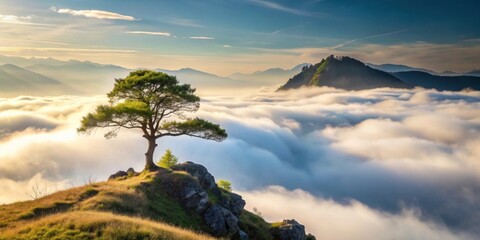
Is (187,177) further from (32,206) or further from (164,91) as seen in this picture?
(32,206)

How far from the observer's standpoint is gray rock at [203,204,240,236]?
112 feet

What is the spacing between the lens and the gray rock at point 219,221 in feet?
112

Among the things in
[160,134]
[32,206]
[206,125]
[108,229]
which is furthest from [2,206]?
[206,125]

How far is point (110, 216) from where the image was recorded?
22.4 m

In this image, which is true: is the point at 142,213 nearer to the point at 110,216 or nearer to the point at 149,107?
the point at 110,216

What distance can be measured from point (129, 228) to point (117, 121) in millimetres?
21394

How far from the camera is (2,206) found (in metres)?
28.3

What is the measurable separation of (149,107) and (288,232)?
22966mm

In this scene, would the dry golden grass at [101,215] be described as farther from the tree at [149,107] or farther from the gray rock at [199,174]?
the tree at [149,107]

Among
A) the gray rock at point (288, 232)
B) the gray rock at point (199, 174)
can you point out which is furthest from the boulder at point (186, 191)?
the gray rock at point (288, 232)

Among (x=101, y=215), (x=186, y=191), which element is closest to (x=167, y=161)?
(x=186, y=191)

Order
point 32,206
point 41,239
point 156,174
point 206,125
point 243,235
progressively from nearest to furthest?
point 41,239 → point 32,206 → point 243,235 → point 156,174 → point 206,125

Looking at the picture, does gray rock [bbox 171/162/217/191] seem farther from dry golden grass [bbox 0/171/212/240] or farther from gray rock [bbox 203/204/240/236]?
gray rock [bbox 203/204/240/236]

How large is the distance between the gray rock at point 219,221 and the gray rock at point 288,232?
777cm
